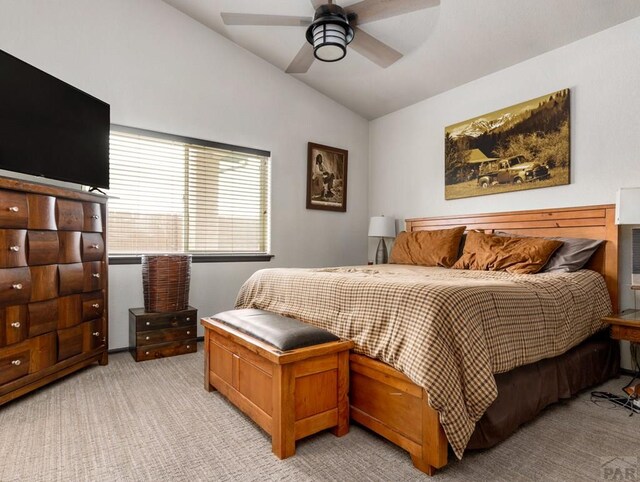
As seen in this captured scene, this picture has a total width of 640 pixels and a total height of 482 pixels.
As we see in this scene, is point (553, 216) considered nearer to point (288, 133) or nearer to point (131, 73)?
point (288, 133)

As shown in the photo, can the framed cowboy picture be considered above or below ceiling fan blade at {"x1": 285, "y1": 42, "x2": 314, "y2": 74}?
below

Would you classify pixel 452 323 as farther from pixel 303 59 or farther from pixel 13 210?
pixel 13 210

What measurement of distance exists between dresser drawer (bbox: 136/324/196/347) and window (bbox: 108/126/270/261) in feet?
2.71

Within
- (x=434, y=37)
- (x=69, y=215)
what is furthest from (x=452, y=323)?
(x=434, y=37)

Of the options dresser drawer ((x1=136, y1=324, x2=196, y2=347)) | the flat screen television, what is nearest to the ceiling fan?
the flat screen television

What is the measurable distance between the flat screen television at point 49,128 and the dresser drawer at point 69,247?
0.40m

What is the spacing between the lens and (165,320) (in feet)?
10.6

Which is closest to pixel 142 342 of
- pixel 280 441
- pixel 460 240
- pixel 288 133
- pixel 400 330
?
pixel 280 441

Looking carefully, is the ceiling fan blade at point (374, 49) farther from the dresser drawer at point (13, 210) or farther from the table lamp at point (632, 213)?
the dresser drawer at point (13, 210)

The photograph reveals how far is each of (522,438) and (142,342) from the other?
278 cm

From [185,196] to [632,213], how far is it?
373cm

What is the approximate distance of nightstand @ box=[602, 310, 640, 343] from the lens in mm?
2283

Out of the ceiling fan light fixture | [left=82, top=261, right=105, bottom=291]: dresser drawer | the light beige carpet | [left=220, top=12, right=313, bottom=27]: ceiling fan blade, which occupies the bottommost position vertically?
the light beige carpet

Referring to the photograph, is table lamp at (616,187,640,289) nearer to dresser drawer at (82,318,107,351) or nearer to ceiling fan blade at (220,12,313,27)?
ceiling fan blade at (220,12,313,27)
